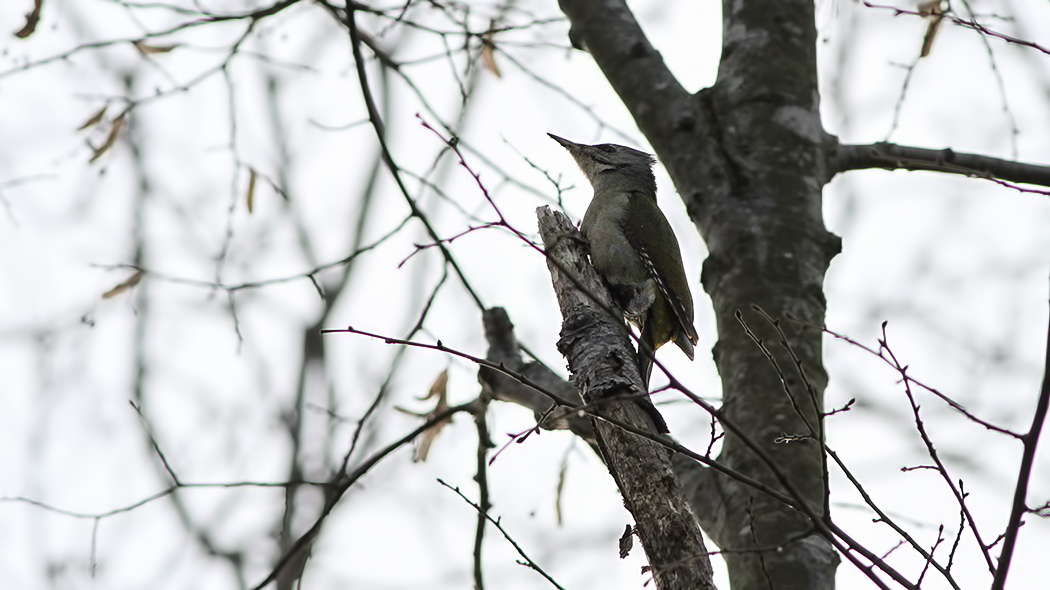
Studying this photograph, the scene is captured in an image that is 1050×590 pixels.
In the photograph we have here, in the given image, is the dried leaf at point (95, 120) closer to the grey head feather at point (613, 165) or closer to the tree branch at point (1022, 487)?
the grey head feather at point (613, 165)

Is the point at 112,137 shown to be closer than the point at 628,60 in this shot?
No

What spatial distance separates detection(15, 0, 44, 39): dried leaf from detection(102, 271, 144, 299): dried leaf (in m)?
1.14

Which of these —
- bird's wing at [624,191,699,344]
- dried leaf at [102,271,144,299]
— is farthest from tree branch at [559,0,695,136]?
dried leaf at [102,271,144,299]

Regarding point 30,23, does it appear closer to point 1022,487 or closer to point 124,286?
point 124,286

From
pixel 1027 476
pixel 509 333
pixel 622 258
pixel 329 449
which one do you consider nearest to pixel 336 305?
pixel 329 449

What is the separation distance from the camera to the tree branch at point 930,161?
3525 mm

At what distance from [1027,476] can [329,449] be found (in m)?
7.04

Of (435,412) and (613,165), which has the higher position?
(613,165)

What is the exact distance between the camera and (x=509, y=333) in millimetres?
3797

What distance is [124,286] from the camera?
4621 millimetres

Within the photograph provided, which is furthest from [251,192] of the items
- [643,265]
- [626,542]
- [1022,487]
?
[1022,487]

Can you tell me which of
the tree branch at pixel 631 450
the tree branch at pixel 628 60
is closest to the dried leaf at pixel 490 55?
the tree branch at pixel 628 60

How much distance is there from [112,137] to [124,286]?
0.74 metres

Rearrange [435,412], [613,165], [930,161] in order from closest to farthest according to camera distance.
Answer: [930,161] → [435,412] → [613,165]
